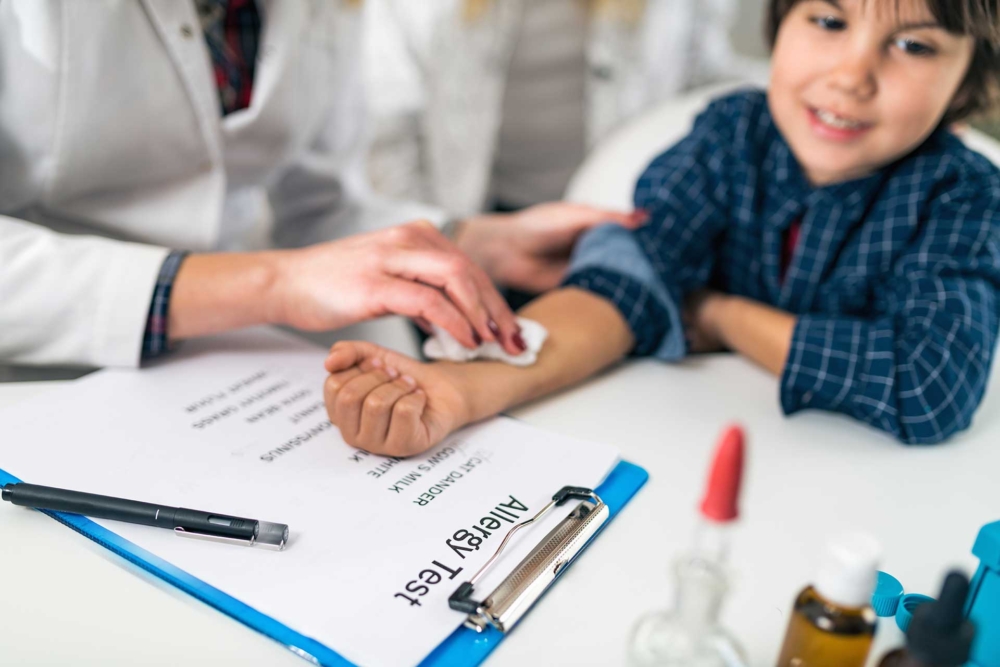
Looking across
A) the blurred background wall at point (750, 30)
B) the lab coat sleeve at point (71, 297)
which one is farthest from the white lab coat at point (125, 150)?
the blurred background wall at point (750, 30)

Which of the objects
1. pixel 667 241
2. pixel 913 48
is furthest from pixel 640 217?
pixel 913 48

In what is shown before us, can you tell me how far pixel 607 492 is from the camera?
493mm

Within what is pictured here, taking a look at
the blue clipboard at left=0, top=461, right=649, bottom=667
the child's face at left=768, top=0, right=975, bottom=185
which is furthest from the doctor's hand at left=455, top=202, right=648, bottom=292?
the blue clipboard at left=0, top=461, right=649, bottom=667

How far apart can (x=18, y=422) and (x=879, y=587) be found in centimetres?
51

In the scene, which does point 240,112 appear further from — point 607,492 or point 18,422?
point 607,492

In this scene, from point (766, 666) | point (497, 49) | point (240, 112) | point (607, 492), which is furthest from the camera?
point (497, 49)

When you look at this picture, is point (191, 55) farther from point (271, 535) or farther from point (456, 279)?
point (271, 535)

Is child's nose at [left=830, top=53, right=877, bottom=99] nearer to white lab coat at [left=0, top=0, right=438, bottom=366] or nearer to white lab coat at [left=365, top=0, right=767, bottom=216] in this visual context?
white lab coat at [left=0, top=0, right=438, bottom=366]

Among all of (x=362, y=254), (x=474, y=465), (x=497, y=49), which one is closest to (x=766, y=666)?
(x=474, y=465)

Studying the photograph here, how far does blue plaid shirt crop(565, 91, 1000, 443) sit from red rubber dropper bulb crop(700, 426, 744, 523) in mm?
412

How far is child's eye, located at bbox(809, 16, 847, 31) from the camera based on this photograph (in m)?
0.69

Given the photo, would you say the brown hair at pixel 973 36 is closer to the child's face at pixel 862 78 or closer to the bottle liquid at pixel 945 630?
the child's face at pixel 862 78

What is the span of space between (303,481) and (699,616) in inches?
10.6

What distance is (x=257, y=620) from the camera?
1.22ft
